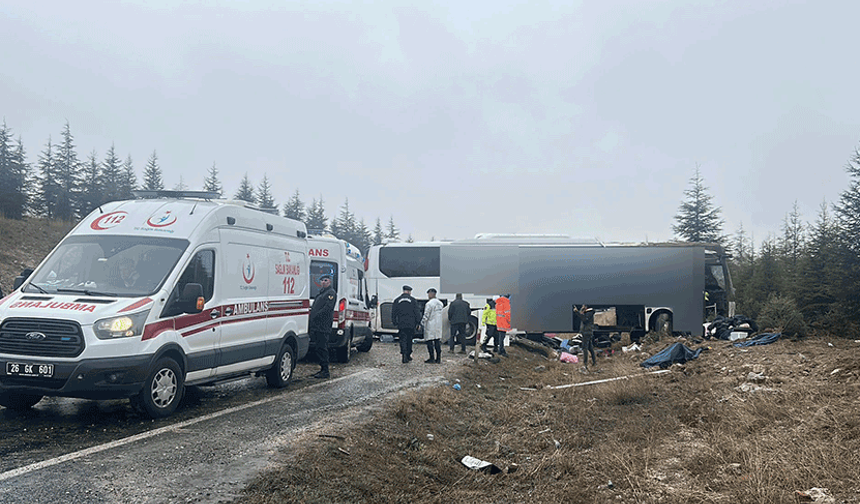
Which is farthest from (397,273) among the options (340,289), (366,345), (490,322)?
(340,289)

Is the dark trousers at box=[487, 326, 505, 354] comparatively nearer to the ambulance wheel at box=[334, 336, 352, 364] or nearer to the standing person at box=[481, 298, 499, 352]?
the standing person at box=[481, 298, 499, 352]

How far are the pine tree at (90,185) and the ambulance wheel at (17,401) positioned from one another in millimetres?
57923

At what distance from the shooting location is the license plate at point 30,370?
693cm

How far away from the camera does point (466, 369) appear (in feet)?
47.2

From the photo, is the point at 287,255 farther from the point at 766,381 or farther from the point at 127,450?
the point at 766,381

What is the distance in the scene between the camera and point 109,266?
26.3ft

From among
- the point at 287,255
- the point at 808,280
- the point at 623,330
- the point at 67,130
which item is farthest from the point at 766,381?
the point at 67,130

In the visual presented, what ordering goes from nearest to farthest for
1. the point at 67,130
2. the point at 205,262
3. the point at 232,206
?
the point at 205,262
the point at 232,206
the point at 67,130

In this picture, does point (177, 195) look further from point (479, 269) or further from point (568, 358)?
point (479, 269)

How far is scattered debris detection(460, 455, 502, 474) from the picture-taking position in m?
7.29

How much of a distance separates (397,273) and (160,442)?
683 inches

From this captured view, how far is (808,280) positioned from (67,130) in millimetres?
68685

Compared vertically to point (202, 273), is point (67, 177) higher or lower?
higher

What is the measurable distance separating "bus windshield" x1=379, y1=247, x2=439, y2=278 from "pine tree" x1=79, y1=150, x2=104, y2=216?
4634cm
